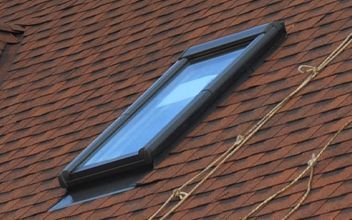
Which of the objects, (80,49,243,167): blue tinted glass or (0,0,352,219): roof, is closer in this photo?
(0,0,352,219): roof

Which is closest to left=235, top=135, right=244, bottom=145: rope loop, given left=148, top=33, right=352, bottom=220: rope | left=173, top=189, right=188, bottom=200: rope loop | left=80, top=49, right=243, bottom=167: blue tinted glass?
left=148, top=33, right=352, bottom=220: rope

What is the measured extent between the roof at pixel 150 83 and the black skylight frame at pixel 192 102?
0.23 feet

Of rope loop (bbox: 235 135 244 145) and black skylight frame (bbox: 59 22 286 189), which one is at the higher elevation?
black skylight frame (bbox: 59 22 286 189)

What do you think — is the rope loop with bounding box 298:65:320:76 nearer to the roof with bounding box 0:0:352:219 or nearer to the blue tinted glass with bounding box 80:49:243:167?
the roof with bounding box 0:0:352:219

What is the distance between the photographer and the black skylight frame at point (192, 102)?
8039 mm

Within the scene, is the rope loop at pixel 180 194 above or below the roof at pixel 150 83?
below

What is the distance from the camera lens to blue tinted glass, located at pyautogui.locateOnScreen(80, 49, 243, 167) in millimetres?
8250

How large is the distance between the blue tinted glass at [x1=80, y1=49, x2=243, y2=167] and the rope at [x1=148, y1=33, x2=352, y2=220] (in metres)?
0.59

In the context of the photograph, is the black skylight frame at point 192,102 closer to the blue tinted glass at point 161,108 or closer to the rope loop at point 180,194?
the blue tinted glass at point 161,108

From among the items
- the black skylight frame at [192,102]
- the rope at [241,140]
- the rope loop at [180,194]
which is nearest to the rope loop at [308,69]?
the rope at [241,140]

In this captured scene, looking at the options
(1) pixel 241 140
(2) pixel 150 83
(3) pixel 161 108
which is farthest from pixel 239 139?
(2) pixel 150 83

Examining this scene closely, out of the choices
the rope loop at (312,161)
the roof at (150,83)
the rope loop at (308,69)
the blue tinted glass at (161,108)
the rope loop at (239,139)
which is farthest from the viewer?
the blue tinted glass at (161,108)

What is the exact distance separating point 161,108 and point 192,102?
34cm

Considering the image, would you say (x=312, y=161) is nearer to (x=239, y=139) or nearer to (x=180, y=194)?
(x=239, y=139)
